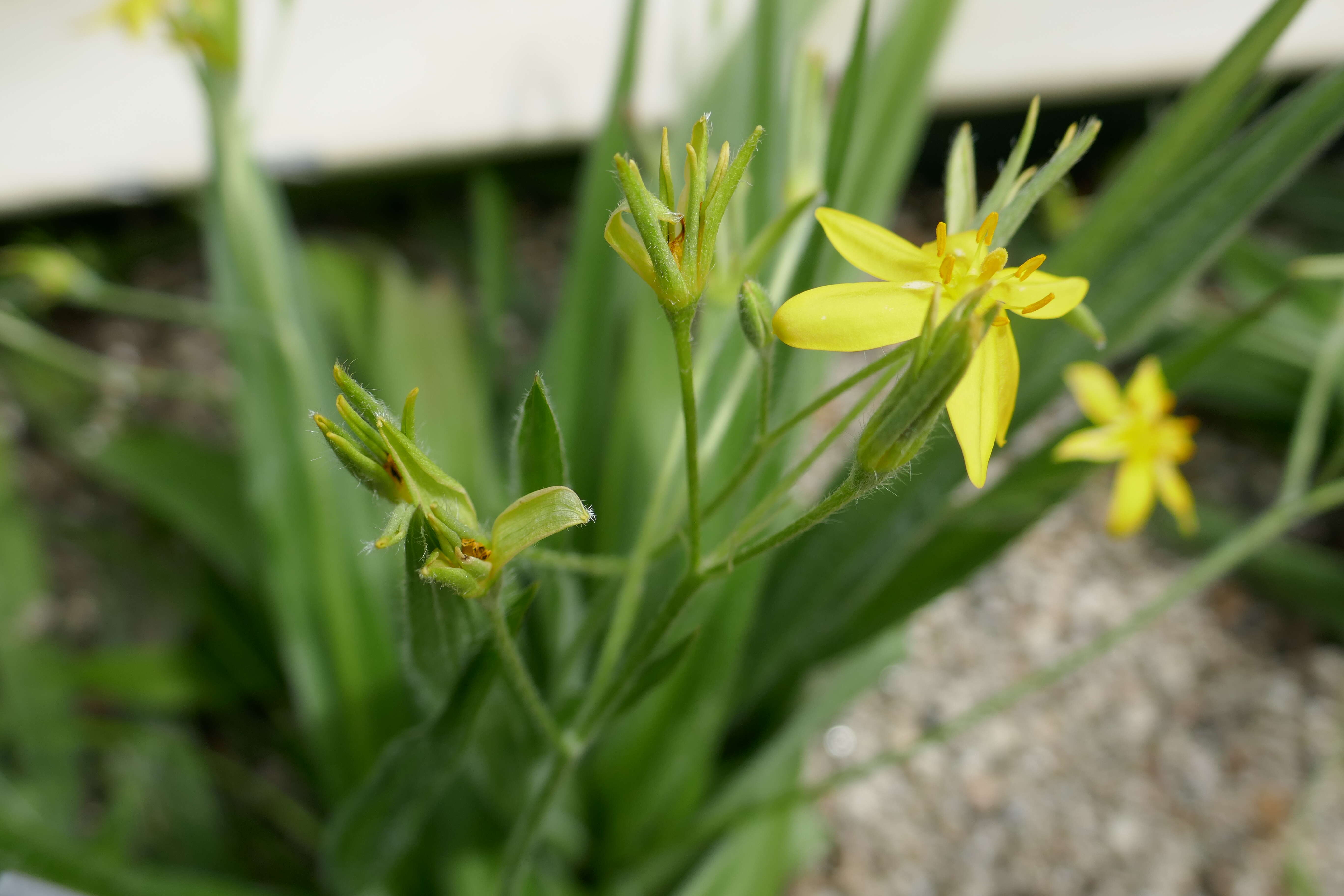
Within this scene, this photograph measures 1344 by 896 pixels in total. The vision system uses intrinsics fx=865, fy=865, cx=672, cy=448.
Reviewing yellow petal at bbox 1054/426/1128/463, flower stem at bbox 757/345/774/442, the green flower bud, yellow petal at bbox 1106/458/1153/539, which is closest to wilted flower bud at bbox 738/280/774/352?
flower stem at bbox 757/345/774/442

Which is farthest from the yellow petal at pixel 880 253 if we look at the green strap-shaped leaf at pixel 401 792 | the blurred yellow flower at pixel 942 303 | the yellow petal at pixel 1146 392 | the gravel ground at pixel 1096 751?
the gravel ground at pixel 1096 751

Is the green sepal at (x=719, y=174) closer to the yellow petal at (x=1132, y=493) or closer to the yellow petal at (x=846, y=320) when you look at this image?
the yellow petal at (x=846, y=320)

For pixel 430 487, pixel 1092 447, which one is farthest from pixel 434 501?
pixel 1092 447

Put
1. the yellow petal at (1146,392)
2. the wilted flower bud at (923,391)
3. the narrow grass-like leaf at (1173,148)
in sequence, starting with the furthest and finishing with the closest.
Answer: the yellow petal at (1146,392) < the narrow grass-like leaf at (1173,148) < the wilted flower bud at (923,391)

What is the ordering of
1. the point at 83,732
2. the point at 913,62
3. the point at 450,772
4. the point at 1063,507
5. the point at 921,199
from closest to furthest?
1. the point at 450,772
2. the point at 913,62
3. the point at 83,732
4. the point at 1063,507
5. the point at 921,199

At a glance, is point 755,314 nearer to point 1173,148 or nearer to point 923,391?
point 923,391

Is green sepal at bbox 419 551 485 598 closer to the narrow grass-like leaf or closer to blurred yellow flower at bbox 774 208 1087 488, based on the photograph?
blurred yellow flower at bbox 774 208 1087 488

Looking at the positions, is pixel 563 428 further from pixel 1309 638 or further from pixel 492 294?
pixel 1309 638

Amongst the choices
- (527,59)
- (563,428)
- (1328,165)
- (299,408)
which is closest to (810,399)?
(563,428)
